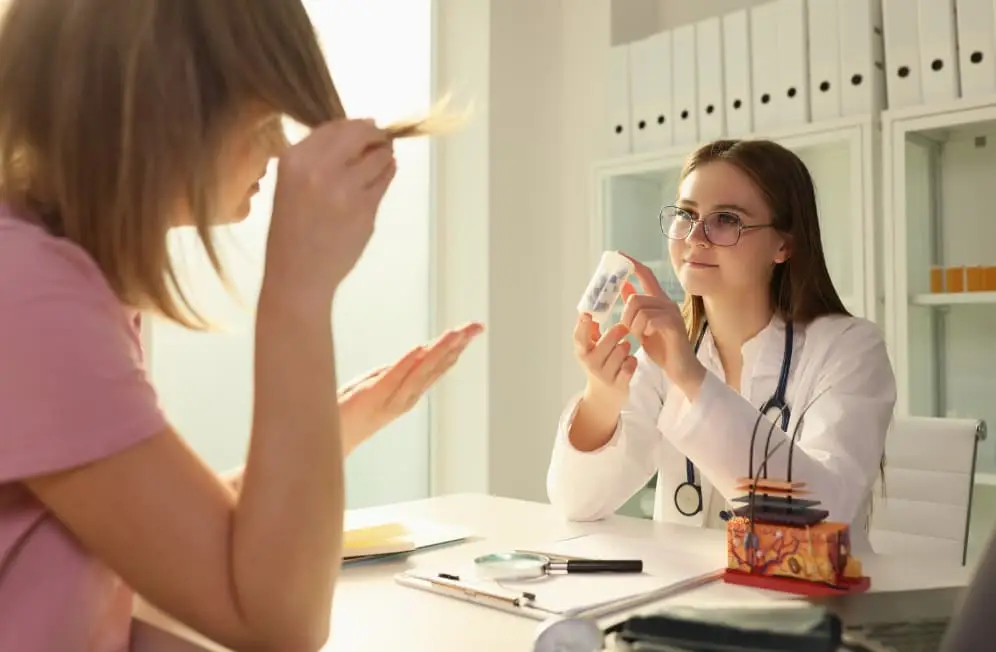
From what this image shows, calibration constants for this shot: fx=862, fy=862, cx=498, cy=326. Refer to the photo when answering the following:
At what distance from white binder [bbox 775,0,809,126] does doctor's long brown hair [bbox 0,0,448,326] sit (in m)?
1.79

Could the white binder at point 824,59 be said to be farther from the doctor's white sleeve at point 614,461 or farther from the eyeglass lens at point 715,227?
the doctor's white sleeve at point 614,461

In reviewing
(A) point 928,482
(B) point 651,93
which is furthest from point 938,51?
(A) point 928,482

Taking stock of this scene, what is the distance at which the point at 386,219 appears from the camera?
2.78 m

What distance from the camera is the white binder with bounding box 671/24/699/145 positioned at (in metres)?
2.39

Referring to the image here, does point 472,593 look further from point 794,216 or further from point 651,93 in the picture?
point 651,93

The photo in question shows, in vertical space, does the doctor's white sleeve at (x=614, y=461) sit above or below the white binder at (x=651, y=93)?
below

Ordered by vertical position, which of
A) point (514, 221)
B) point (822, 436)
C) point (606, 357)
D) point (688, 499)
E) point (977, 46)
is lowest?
point (688, 499)

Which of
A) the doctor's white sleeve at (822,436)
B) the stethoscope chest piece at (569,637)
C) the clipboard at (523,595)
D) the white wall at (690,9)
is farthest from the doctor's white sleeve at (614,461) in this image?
the white wall at (690,9)

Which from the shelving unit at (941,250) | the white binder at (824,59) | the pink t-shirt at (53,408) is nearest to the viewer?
the pink t-shirt at (53,408)

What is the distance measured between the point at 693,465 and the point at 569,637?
3.07 feet

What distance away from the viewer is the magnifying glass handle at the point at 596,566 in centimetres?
94

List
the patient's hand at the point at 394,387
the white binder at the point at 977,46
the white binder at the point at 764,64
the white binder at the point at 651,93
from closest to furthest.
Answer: the patient's hand at the point at 394,387, the white binder at the point at 977,46, the white binder at the point at 764,64, the white binder at the point at 651,93

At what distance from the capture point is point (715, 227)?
60.4 inches

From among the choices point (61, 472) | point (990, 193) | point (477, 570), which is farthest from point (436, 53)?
point (61, 472)
